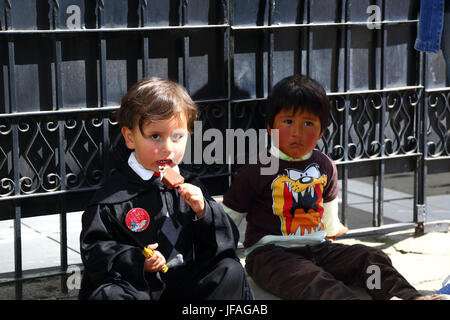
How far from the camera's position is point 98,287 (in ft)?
10.3

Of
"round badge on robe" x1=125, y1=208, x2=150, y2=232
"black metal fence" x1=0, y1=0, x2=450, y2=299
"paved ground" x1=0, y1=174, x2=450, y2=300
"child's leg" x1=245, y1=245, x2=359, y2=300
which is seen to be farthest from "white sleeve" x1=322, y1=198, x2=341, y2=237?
"round badge on robe" x1=125, y1=208, x2=150, y2=232

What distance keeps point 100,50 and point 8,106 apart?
536mm

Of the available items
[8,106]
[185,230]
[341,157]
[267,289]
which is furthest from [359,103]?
[8,106]

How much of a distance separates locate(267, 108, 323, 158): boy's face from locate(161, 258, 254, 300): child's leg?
0.77 m

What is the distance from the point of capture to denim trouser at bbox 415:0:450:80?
4.09 m

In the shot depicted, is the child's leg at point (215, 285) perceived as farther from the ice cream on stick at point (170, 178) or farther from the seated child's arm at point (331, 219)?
the seated child's arm at point (331, 219)

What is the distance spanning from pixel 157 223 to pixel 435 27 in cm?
192

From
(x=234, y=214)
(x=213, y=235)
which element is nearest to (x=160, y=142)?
(x=213, y=235)

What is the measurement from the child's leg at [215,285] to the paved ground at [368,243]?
0.54 metres

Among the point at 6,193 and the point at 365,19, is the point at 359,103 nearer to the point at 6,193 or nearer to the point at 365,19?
the point at 365,19

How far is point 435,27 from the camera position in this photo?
4.10 metres

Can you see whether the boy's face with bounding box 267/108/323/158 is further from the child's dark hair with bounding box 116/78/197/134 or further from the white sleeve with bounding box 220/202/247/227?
the child's dark hair with bounding box 116/78/197/134

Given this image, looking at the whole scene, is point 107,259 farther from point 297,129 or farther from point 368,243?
point 368,243

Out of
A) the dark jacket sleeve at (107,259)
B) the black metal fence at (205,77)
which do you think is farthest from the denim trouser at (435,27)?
the dark jacket sleeve at (107,259)
